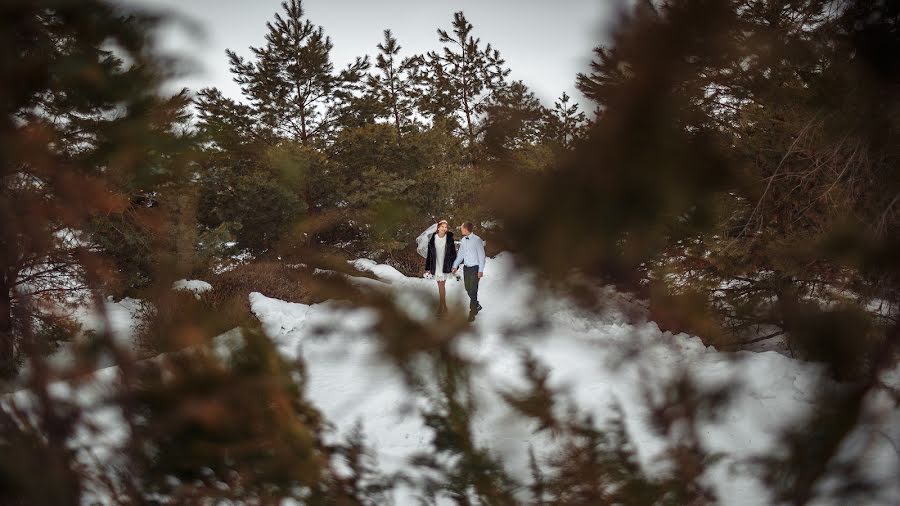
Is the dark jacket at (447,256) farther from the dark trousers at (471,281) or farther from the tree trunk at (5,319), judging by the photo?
the tree trunk at (5,319)

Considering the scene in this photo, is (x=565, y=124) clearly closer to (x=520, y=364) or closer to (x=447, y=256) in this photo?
(x=520, y=364)

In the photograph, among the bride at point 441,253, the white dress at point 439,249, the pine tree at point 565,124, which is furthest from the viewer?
the white dress at point 439,249

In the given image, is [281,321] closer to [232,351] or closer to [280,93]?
[280,93]

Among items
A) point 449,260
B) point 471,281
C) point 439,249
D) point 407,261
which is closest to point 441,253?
point 439,249

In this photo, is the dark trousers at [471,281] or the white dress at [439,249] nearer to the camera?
the dark trousers at [471,281]

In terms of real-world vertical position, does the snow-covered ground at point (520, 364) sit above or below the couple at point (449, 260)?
below

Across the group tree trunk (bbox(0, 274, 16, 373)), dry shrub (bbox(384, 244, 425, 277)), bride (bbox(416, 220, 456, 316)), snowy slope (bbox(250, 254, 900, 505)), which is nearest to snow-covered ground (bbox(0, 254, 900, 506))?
snowy slope (bbox(250, 254, 900, 505))

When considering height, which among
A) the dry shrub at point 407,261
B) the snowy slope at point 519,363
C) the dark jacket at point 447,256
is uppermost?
the dry shrub at point 407,261

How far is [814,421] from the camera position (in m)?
0.83

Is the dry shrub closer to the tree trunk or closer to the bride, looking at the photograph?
the bride

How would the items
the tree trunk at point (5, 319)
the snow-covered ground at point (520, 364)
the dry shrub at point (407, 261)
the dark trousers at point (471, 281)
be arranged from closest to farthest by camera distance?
1. the snow-covered ground at point (520, 364)
2. the tree trunk at point (5, 319)
3. the dark trousers at point (471, 281)
4. the dry shrub at point (407, 261)

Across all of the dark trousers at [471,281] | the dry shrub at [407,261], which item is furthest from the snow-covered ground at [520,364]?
the dry shrub at [407,261]

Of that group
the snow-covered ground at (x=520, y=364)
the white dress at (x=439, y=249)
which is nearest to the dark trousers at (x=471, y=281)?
the white dress at (x=439, y=249)

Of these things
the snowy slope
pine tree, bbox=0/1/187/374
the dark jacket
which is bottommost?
the snowy slope
